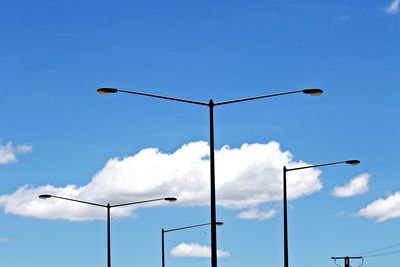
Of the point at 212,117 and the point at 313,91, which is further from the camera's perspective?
A: the point at 313,91

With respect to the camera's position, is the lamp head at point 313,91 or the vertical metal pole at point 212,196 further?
the lamp head at point 313,91

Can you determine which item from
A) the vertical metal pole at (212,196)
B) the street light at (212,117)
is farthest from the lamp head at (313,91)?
the vertical metal pole at (212,196)

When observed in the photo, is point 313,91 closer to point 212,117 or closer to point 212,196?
point 212,117

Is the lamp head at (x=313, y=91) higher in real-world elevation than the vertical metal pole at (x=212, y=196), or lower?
higher

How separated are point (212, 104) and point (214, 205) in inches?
132

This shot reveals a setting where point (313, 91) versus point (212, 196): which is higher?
point (313, 91)

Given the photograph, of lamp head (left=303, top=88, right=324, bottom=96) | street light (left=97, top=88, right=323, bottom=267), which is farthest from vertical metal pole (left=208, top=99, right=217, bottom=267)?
lamp head (left=303, top=88, right=324, bottom=96)

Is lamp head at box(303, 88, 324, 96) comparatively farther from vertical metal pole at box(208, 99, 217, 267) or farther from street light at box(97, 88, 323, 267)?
vertical metal pole at box(208, 99, 217, 267)

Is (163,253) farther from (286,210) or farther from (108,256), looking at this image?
(286,210)

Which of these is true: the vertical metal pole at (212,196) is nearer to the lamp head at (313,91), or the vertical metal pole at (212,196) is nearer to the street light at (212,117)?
the street light at (212,117)

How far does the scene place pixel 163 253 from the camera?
7725 cm

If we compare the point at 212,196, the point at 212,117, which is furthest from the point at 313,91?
the point at 212,196

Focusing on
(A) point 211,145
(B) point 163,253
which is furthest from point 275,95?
(B) point 163,253

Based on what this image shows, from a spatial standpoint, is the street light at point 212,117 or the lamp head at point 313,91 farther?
the lamp head at point 313,91
